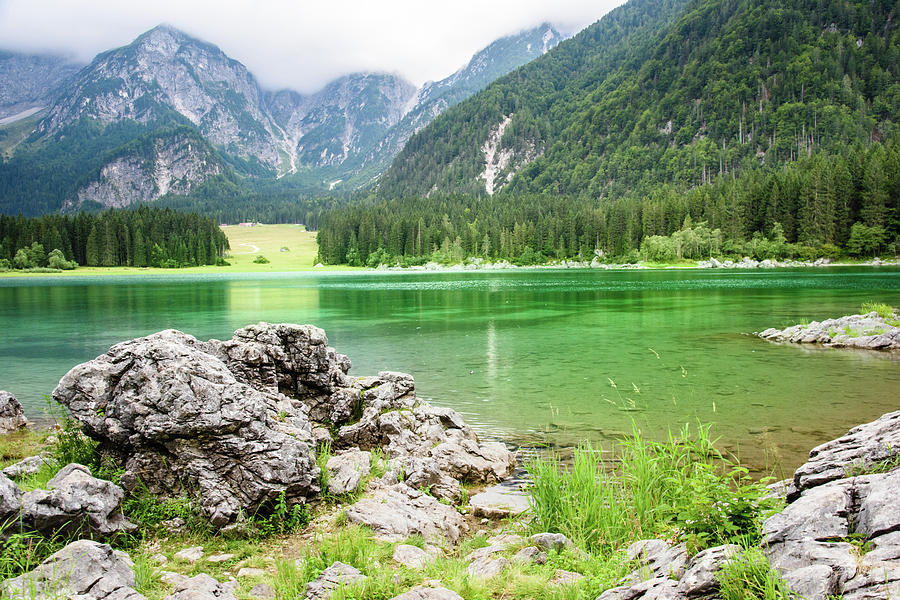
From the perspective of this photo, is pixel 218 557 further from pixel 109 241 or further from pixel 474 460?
pixel 109 241

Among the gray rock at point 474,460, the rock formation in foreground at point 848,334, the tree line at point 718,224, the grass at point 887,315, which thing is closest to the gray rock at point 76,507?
the gray rock at point 474,460

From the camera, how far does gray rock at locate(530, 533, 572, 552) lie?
24.6ft

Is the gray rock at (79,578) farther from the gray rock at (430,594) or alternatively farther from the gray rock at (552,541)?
the gray rock at (552,541)

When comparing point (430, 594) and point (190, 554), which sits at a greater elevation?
point (430, 594)

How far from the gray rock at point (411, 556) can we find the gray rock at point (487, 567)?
0.68 metres

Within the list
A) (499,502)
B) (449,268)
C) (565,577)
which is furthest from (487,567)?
(449,268)

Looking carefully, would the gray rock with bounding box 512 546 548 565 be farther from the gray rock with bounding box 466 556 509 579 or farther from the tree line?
the tree line

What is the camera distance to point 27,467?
983 centimetres

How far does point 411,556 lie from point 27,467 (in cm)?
768

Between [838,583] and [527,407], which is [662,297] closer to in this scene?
[527,407]

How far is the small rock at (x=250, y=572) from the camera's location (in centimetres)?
730

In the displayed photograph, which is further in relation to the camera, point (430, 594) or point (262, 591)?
point (262, 591)

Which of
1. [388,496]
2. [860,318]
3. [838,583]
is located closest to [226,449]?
[388,496]

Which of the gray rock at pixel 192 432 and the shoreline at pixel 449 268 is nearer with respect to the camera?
the gray rock at pixel 192 432
